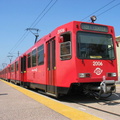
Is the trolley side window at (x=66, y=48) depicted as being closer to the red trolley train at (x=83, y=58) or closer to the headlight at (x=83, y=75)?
the red trolley train at (x=83, y=58)

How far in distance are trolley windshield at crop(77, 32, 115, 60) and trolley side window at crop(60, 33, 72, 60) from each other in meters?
0.39

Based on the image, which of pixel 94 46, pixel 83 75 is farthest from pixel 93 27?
pixel 83 75

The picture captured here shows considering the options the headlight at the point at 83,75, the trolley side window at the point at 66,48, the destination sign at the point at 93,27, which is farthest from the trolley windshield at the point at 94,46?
the headlight at the point at 83,75

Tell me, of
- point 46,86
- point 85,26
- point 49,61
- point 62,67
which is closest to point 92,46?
point 85,26

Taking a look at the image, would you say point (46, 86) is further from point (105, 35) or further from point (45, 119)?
point (45, 119)

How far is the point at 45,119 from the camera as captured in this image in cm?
505

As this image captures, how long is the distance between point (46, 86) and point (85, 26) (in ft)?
11.8

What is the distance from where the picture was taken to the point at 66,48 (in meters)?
7.72

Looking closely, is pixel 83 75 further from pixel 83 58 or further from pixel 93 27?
pixel 93 27

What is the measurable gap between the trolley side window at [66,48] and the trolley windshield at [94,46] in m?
0.39

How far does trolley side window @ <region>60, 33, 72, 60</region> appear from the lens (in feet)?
24.9

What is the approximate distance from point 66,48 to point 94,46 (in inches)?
44.3

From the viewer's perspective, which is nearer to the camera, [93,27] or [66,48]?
[66,48]

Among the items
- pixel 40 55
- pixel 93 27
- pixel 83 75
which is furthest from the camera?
pixel 40 55
